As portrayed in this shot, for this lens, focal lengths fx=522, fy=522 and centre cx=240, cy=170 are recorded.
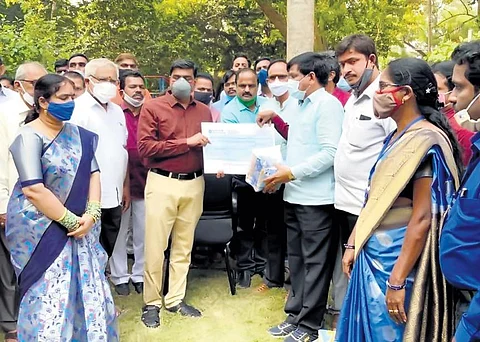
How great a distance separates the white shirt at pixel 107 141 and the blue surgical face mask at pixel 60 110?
958 millimetres

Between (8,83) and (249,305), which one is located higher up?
(8,83)

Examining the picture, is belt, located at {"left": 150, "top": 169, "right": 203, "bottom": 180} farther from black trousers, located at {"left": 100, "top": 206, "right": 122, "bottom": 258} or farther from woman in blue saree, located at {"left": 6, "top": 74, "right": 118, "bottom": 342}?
woman in blue saree, located at {"left": 6, "top": 74, "right": 118, "bottom": 342}

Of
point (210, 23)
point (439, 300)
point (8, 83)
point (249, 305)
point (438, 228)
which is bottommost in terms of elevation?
point (249, 305)

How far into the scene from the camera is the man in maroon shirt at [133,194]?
4602mm

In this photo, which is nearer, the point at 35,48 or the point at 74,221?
the point at 74,221

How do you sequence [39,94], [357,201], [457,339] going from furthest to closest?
[357,201]
[39,94]
[457,339]

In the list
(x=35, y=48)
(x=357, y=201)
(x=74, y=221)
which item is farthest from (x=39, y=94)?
(x=35, y=48)

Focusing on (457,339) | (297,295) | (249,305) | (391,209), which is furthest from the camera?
(249,305)

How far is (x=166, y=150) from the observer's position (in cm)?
391

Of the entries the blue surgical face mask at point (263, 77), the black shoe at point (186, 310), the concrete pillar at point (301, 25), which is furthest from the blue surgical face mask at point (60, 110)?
the concrete pillar at point (301, 25)

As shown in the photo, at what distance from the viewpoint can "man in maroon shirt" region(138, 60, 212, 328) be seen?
3957mm

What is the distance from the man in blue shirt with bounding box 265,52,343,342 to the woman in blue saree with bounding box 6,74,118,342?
1287mm

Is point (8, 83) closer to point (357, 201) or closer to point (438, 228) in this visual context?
point (357, 201)

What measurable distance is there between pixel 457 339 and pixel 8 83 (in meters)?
5.80
